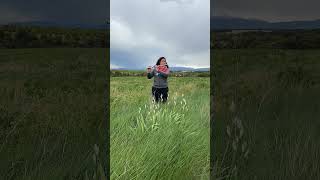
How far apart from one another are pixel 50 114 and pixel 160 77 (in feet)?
14.0

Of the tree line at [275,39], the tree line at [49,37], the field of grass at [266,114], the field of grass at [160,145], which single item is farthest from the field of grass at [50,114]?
the tree line at [275,39]

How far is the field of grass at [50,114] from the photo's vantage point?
2627 millimetres

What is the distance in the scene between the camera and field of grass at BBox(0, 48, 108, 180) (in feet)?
8.62

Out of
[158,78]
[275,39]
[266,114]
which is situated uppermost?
[275,39]

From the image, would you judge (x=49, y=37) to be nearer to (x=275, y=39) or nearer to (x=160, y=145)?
(x=160, y=145)

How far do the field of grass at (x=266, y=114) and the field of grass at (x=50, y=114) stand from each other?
0.94 m

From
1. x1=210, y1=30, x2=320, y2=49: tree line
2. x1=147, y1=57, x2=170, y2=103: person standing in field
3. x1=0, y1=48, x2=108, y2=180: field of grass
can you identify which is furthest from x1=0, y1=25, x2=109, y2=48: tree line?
x1=147, y1=57, x2=170, y2=103: person standing in field

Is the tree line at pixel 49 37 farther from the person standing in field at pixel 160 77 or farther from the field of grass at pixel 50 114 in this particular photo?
the person standing in field at pixel 160 77

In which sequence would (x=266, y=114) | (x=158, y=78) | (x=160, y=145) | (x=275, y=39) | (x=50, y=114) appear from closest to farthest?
(x=50, y=114), (x=266, y=114), (x=275, y=39), (x=160, y=145), (x=158, y=78)

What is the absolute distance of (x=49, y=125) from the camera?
2.74 m

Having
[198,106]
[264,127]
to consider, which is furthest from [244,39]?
[198,106]

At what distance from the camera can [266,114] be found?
290cm

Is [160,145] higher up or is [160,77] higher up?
[160,77]

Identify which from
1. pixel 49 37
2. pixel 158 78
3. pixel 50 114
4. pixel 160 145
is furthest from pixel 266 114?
pixel 158 78
